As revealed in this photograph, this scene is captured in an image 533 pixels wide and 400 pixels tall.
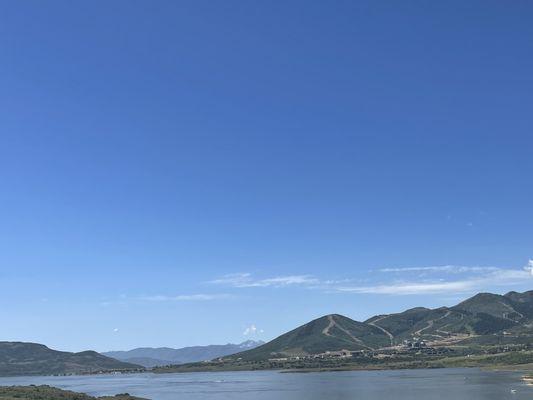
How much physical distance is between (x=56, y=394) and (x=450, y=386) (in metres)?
118

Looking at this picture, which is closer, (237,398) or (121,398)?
(121,398)

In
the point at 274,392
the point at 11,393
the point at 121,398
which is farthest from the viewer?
the point at 274,392

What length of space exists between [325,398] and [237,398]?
2688 cm

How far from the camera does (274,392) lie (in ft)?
649

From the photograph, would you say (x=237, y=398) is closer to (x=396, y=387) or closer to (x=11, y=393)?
(x=396, y=387)

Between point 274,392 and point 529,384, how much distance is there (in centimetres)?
7966

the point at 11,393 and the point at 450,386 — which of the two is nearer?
the point at 11,393

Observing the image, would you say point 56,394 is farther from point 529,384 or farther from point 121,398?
point 529,384

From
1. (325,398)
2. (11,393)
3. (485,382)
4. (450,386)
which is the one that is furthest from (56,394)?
(485,382)

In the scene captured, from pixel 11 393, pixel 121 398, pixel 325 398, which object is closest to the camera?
pixel 11 393

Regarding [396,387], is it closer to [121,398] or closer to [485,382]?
[485,382]

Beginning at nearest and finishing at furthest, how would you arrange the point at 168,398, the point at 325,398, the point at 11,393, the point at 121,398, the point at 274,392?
1. the point at 11,393
2. the point at 121,398
3. the point at 325,398
4. the point at 168,398
5. the point at 274,392


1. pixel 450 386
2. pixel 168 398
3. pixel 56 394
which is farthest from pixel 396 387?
pixel 56 394

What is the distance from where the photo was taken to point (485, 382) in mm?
199125
